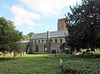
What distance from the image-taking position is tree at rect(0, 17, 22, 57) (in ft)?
61.3

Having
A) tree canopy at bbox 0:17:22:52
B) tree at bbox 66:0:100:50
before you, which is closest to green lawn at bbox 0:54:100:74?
tree canopy at bbox 0:17:22:52

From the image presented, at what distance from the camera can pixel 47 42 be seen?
4831 cm

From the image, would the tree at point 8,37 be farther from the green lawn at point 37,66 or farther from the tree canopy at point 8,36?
the green lawn at point 37,66

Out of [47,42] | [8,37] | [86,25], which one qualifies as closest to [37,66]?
[8,37]

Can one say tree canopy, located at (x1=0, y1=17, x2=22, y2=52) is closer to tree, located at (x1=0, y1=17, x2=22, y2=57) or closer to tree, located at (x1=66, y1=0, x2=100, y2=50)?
tree, located at (x1=0, y1=17, x2=22, y2=57)

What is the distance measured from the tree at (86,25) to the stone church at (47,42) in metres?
22.6

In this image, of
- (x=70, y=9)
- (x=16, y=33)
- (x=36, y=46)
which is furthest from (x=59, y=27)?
(x=16, y=33)

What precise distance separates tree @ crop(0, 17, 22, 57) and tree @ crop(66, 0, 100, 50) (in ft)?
34.7

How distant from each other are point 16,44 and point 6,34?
2634mm

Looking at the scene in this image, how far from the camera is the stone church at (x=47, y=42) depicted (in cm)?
4553

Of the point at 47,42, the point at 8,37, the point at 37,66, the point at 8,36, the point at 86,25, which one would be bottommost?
the point at 37,66

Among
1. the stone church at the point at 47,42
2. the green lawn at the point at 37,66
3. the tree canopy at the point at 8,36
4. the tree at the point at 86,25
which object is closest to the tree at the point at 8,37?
the tree canopy at the point at 8,36

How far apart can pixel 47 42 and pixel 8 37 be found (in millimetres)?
30019

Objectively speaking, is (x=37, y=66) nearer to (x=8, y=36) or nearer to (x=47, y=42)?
(x=8, y=36)
